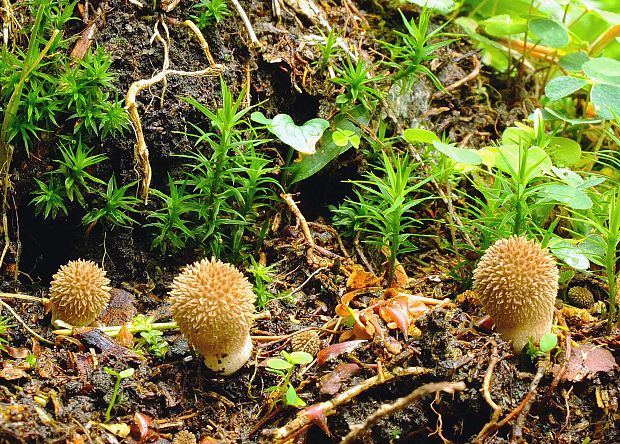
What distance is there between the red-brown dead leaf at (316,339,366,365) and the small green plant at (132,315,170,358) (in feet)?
1.87

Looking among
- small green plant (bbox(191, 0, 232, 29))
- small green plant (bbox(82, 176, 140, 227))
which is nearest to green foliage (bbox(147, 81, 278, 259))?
small green plant (bbox(82, 176, 140, 227))

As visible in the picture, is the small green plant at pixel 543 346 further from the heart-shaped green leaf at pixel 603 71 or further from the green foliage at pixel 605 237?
the heart-shaped green leaf at pixel 603 71

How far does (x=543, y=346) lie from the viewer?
216cm

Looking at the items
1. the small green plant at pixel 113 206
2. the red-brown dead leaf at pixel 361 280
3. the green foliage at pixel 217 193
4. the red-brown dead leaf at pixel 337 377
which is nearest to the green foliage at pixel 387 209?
the red-brown dead leaf at pixel 361 280

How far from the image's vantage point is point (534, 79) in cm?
379

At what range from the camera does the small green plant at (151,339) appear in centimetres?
234

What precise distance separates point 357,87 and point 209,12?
76cm

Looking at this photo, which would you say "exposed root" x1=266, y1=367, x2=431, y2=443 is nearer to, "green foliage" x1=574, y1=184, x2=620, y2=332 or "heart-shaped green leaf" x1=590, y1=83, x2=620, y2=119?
"green foliage" x1=574, y1=184, x2=620, y2=332

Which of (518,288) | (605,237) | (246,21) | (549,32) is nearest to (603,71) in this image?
(549,32)

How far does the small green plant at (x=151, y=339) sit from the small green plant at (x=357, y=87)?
51.4 inches

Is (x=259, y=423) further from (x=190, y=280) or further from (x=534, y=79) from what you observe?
(x=534, y=79)

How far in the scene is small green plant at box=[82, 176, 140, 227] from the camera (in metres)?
2.61

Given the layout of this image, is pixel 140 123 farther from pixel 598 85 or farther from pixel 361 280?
pixel 598 85

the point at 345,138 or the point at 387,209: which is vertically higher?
the point at 345,138
